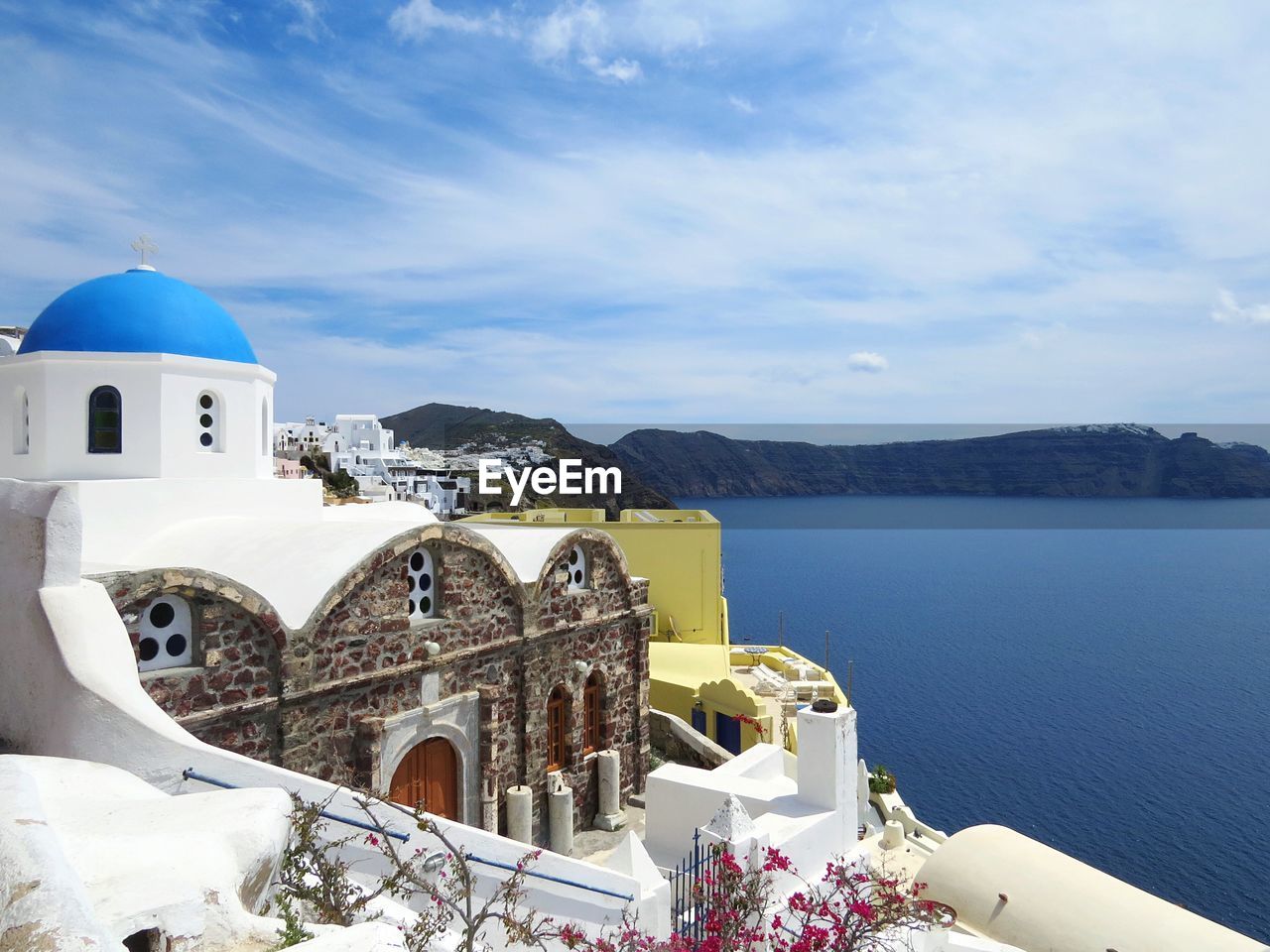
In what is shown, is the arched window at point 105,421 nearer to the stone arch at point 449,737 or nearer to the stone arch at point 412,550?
the stone arch at point 412,550

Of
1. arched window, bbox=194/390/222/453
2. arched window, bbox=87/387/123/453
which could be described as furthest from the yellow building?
arched window, bbox=87/387/123/453

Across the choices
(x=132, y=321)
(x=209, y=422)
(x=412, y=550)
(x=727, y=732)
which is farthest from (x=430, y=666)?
(x=727, y=732)

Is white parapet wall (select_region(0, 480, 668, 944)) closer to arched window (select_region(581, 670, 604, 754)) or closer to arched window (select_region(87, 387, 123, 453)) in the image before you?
arched window (select_region(87, 387, 123, 453))

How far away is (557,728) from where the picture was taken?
13664 mm

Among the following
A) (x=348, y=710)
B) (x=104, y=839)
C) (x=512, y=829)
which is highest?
(x=104, y=839)

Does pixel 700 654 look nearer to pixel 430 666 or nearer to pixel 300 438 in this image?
pixel 430 666

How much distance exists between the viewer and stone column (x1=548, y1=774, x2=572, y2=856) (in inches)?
503

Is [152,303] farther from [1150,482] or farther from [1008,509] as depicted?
[1150,482]

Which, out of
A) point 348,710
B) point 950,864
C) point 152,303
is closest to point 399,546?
point 348,710

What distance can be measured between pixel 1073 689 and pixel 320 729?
40.1m

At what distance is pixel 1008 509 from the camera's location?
16100cm

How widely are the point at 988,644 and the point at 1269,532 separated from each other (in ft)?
350

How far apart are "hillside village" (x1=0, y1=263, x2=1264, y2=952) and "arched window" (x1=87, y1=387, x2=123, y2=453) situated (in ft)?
0.11

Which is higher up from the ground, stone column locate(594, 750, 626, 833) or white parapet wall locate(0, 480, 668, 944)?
white parapet wall locate(0, 480, 668, 944)
